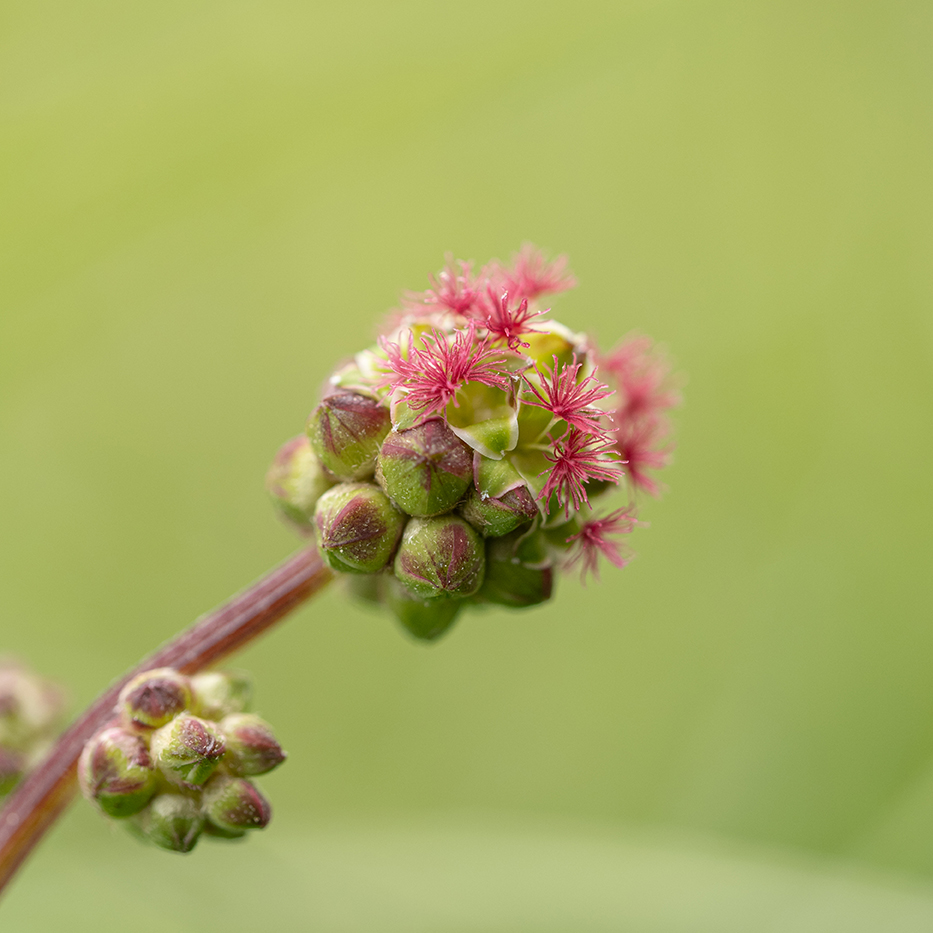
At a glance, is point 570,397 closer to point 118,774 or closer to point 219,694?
point 219,694

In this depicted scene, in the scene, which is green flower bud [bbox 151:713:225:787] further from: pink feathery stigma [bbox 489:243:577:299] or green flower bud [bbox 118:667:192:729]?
pink feathery stigma [bbox 489:243:577:299]

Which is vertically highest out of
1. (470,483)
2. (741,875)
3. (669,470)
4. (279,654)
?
(669,470)

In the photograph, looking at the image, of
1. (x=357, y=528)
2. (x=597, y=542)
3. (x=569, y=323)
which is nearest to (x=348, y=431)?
(x=357, y=528)

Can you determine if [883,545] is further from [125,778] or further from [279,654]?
[125,778]

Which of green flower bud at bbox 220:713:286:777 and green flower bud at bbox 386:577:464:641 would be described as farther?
green flower bud at bbox 386:577:464:641

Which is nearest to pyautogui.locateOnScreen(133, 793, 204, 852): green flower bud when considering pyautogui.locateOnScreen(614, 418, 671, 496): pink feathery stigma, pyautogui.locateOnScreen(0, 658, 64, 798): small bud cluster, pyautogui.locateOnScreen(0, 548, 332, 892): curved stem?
pyautogui.locateOnScreen(0, 548, 332, 892): curved stem

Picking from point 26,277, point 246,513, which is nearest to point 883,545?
point 246,513

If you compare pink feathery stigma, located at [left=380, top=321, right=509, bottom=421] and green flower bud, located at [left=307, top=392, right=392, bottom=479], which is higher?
pink feathery stigma, located at [left=380, top=321, right=509, bottom=421]

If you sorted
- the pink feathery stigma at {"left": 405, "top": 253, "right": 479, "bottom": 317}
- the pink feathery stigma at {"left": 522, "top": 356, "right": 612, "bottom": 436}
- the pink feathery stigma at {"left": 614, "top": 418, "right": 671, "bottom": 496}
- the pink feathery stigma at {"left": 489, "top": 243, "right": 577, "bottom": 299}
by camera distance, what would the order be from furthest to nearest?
the pink feathery stigma at {"left": 614, "top": 418, "right": 671, "bottom": 496}
the pink feathery stigma at {"left": 489, "top": 243, "right": 577, "bottom": 299}
the pink feathery stigma at {"left": 405, "top": 253, "right": 479, "bottom": 317}
the pink feathery stigma at {"left": 522, "top": 356, "right": 612, "bottom": 436}
